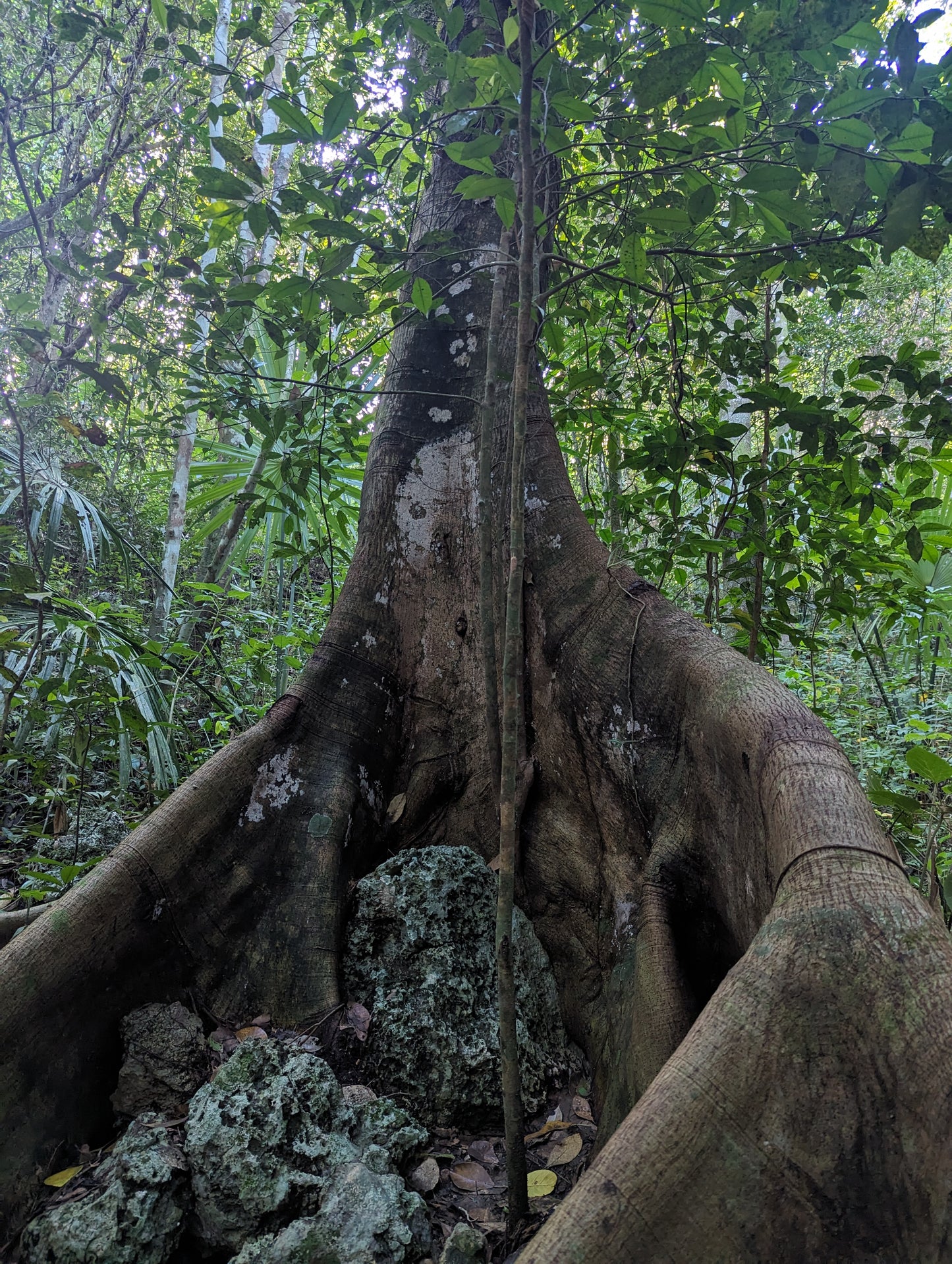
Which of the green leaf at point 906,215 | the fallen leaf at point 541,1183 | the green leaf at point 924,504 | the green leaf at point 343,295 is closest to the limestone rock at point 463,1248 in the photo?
the fallen leaf at point 541,1183

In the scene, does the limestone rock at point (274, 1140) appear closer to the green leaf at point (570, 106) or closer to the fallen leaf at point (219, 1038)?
the fallen leaf at point (219, 1038)

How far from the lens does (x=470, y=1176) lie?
68.3 inches

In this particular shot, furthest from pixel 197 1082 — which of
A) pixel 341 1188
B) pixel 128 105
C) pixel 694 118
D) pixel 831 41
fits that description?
pixel 128 105

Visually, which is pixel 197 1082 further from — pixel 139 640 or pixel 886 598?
pixel 886 598

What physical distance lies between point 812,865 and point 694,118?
1.46 metres

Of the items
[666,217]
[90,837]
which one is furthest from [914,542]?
[90,837]

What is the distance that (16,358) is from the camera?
15.4 ft

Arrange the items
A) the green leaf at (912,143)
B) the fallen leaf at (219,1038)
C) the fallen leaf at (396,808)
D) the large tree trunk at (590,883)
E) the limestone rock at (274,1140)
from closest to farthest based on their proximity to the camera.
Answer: the large tree trunk at (590,883), the green leaf at (912,143), the limestone rock at (274,1140), the fallen leaf at (219,1038), the fallen leaf at (396,808)

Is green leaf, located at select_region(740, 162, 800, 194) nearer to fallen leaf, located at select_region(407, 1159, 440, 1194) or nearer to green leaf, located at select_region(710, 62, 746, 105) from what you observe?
green leaf, located at select_region(710, 62, 746, 105)

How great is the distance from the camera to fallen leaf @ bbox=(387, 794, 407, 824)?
99.7 inches

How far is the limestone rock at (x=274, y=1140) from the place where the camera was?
147cm

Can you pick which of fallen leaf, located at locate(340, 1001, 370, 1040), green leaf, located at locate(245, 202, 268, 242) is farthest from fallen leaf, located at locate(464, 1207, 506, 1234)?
green leaf, located at locate(245, 202, 268, 242)

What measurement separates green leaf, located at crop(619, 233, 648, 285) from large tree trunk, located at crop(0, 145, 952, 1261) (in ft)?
1.34

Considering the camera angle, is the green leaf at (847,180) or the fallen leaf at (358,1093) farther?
the fallen leaf at (358,1093)
